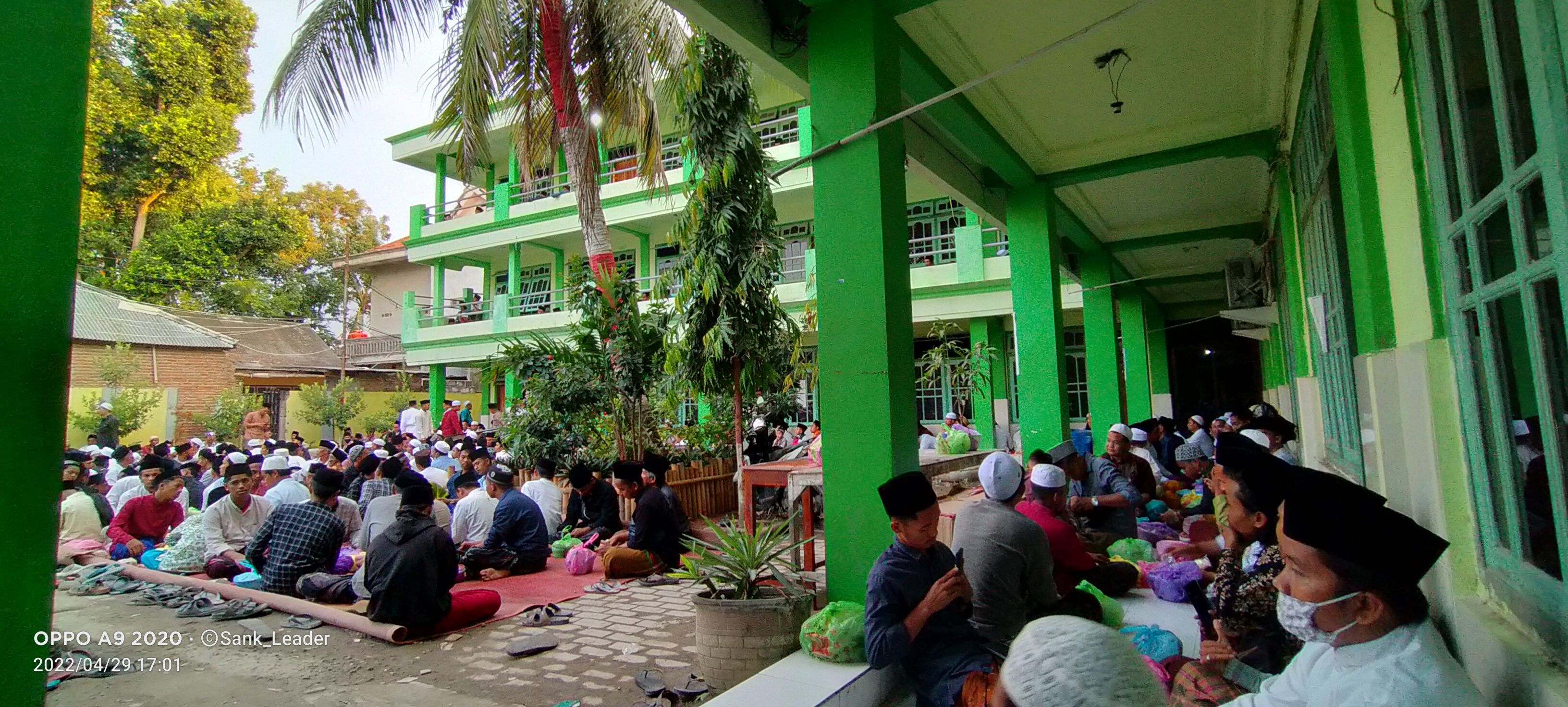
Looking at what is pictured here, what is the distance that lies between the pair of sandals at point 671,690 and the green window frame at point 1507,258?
335cm

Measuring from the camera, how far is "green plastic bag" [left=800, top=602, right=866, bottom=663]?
3389mm

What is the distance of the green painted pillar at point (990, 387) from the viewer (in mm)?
13758

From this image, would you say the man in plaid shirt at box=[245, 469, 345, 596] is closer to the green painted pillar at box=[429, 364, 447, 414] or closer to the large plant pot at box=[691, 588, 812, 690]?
the large plant pot at box=[691, 588, 812, 690]

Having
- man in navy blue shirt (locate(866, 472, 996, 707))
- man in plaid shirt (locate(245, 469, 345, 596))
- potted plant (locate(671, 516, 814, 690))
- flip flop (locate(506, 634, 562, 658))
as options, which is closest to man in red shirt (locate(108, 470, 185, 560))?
man in plaid shirt (locate(245, 469, 345, 596))

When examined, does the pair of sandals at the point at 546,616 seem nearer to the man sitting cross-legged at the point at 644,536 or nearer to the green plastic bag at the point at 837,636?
the man sitting cross-legged at the point at 644,536

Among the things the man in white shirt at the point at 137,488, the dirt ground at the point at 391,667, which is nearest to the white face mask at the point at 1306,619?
the dirt ground at the point at 391,667

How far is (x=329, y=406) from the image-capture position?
21797 mm

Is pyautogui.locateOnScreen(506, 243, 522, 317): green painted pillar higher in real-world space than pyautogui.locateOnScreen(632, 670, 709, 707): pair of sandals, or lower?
higher

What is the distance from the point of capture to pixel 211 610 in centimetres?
610

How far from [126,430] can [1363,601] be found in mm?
23652

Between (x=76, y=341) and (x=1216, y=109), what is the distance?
2614 cm

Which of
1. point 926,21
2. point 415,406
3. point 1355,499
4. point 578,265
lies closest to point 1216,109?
point 926,21

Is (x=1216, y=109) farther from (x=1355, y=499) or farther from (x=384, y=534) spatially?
(x=384, y=534)

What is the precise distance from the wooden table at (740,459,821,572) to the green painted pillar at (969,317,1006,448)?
609 centimetres
